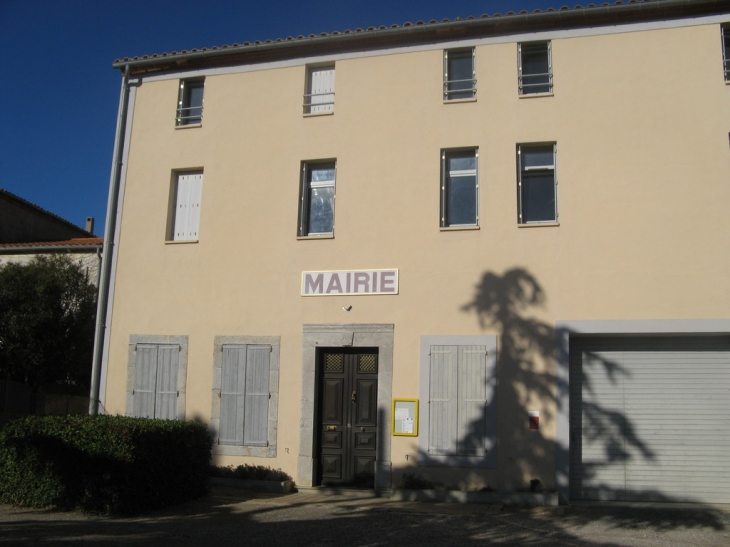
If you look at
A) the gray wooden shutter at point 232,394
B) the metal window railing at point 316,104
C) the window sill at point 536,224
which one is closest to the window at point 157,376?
the gray wooden shutter at point 232,394

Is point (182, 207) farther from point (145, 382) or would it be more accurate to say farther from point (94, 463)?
point (94, 463)

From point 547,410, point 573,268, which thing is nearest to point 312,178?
point 573,268

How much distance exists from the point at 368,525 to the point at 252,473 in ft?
11.7

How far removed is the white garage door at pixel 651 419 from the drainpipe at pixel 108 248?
8.54 m

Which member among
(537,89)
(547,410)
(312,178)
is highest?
(537,89)

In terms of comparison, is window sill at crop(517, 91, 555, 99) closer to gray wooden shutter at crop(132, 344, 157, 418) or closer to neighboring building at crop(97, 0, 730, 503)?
neighboring building at crop(97, 0, 730, 503)

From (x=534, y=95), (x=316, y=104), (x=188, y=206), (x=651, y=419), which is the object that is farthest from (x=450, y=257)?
(x=188, y=206)

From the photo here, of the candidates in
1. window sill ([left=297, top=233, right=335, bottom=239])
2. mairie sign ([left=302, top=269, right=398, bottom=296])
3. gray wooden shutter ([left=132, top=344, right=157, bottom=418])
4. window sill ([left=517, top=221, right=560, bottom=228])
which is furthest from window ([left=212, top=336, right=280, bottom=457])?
window sill ([left=517, top=221, right=560, bottom=228])

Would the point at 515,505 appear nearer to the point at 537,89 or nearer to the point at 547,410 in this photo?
the point at 547,410

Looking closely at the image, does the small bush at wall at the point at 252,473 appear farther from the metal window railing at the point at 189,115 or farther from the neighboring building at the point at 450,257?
the metal window railing at the point at 189,115

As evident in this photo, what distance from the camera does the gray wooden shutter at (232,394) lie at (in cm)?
1291

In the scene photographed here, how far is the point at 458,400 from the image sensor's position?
11.9 meters

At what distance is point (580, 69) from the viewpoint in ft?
40.8

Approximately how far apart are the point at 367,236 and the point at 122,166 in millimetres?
5361
